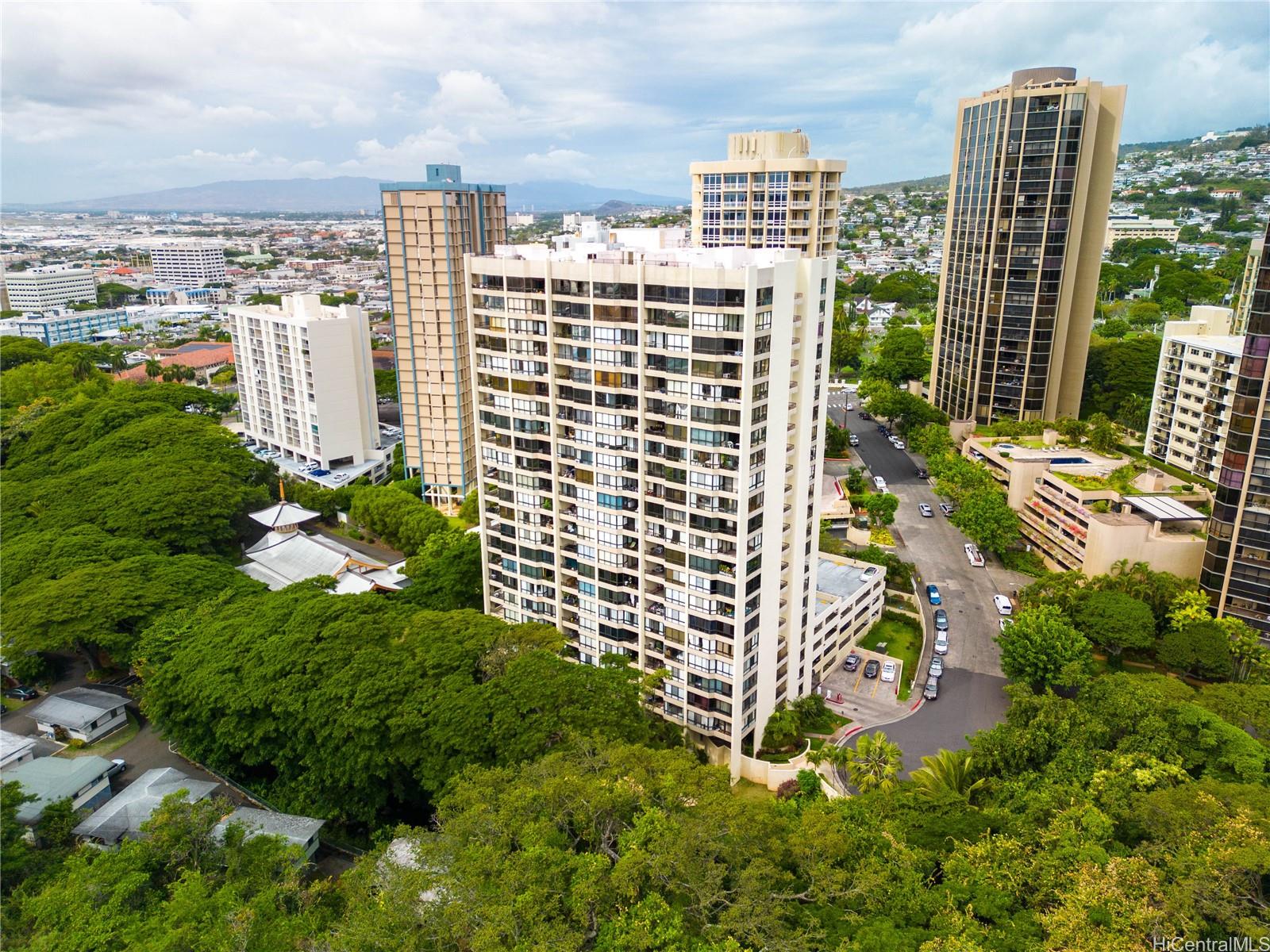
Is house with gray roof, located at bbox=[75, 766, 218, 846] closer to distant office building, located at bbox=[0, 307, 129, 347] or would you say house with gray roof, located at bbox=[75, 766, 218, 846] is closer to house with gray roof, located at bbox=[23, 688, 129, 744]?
house with gray roof, located at bbox=[23, 688, 129, 744]

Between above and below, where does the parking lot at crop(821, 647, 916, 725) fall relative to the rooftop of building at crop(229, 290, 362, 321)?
below

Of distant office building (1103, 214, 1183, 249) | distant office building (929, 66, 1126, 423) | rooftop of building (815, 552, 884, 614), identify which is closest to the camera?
rooftop of building (815, 552, 884, 614)

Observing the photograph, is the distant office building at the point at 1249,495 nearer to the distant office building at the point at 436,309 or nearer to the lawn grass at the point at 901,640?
the lawn grass at the point at 901,640

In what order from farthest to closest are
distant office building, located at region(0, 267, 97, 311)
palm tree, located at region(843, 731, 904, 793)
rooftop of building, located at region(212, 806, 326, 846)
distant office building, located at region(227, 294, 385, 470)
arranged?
distant office building, located at region(0, 267, 97, 311)
distant office building, located at region(227, 294, 385, 470)
palm tree, located at region(843, 731, 904, 793)
rooftop of building, located at region(212, 806, 326, 846)

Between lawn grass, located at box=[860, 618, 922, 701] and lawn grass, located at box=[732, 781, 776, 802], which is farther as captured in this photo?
lawn grass, located at box=[860, 618, 922, 701]

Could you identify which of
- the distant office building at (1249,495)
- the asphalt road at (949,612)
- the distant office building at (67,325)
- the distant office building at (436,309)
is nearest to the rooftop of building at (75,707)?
the distant office building at (436,309)

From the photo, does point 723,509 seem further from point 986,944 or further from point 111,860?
point 111,860

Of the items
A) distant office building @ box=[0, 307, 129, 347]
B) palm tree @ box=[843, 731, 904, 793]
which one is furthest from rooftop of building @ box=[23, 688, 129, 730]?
distant office building @ box=[0, 307, 129, 347]
